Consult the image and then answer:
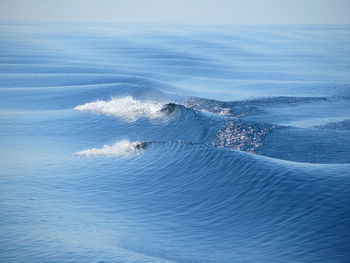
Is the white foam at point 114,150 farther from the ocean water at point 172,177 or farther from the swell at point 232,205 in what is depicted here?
the swell at point 232,205

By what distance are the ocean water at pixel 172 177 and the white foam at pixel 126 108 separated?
0.24 m

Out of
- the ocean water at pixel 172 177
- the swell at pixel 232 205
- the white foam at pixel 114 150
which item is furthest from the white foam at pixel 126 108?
the swell at pixel 232 205

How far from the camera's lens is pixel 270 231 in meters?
18.0

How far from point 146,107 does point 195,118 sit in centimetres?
821

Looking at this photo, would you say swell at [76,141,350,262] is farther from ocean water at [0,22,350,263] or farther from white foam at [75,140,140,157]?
white foam at [75,140,140,157]

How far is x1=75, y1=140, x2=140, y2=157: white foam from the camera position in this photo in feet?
99.8

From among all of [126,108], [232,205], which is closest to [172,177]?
[232,205]

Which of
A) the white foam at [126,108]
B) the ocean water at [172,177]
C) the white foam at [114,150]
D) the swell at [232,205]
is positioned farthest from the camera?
the white foam at [126,108]

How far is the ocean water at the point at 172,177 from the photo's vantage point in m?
17.1

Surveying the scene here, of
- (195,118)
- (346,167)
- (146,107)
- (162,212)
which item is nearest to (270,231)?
(162,212)

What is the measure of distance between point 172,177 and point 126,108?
20.5 metres

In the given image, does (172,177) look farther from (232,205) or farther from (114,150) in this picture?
(114,150)

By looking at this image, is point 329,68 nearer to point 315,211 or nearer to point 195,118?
point 195,118

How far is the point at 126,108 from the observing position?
44.4 m
